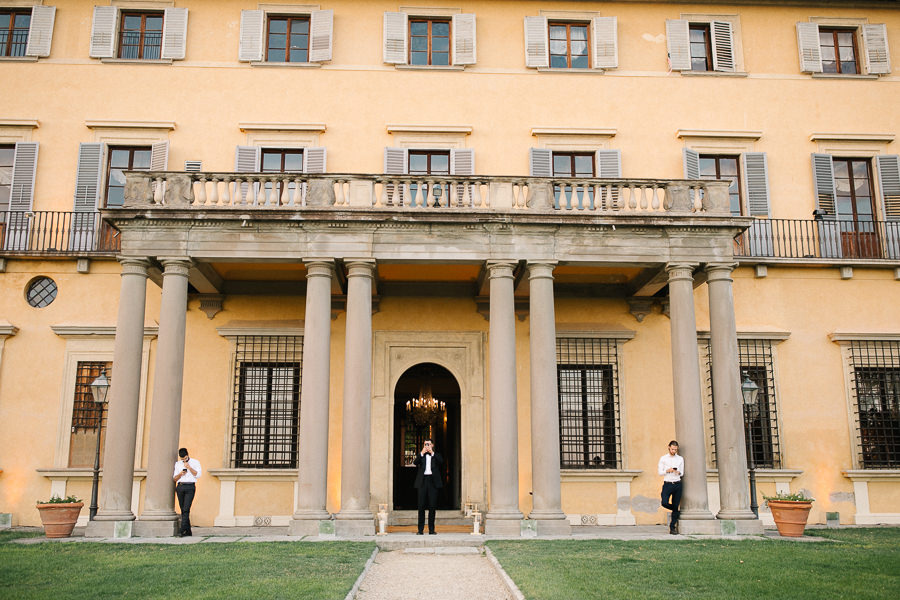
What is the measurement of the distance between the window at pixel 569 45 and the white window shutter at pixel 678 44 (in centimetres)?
204

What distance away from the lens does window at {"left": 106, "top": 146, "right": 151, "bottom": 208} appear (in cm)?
1842

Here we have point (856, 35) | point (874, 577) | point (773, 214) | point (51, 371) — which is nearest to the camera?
point (874, 577)

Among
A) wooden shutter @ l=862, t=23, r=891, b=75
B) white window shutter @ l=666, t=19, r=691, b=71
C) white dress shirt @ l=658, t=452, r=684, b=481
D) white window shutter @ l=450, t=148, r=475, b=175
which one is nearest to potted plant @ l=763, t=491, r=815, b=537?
white dress shirt @ l=658, t=452, r=684, b=481

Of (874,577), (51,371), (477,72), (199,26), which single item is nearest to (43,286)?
(51,371)

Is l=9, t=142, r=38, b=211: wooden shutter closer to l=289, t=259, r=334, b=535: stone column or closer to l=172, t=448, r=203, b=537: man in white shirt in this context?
l=172, t=448, r=203, b=537: man in white shirt

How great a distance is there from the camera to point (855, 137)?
19.3 metres

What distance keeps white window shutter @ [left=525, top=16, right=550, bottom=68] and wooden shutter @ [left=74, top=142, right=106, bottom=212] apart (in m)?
10.5

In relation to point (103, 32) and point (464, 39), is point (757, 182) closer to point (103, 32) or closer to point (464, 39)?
point (464, 39)

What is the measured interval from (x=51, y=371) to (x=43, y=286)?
79.3 inches

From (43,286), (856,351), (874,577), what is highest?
(43,286)

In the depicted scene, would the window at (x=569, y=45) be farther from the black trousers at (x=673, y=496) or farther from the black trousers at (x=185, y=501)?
the black trousers at (x=185, y=501)

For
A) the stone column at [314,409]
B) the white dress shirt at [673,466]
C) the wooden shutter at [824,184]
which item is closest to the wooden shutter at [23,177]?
the stone column at [314,409]

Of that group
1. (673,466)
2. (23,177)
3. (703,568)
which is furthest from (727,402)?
(23,177)

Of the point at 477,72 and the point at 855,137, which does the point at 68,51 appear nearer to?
the point at 477,72
